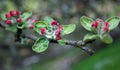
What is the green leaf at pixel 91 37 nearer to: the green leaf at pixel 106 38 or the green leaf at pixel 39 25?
the green leaf at pixel 106 38

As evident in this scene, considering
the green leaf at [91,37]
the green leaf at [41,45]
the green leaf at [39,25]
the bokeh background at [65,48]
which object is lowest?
the bokeh background at [65,48]

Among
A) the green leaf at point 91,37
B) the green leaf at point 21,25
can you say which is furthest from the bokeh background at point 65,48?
the green leaf at point 91,37

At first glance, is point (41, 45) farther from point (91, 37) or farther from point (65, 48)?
point (65, 48)

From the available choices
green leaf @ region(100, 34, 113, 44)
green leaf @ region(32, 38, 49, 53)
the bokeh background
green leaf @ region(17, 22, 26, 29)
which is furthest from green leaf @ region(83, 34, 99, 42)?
the bokeh background

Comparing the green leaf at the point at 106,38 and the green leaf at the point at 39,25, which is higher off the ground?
the green leaf at the point at 106,38

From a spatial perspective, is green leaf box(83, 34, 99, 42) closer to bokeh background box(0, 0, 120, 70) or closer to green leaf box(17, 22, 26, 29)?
green leaf box(17, 22, 26, 29)

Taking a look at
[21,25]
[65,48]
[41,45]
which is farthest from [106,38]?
[65,48]

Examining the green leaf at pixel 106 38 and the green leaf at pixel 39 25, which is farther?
the green leaf at pixel 39 25
